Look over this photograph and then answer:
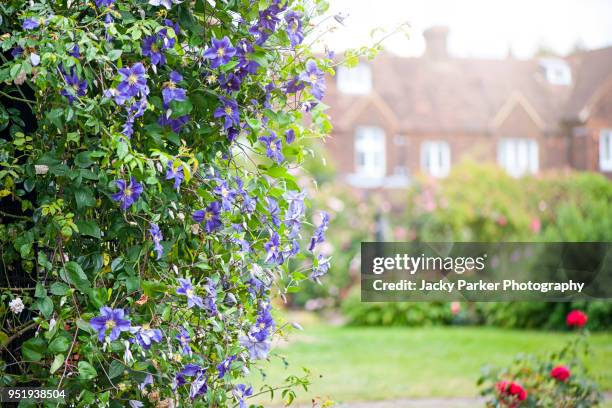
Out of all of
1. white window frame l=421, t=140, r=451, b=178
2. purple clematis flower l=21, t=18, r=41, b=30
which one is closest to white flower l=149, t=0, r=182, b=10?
purple clematis flower l=21, t=18, r=41, b=30

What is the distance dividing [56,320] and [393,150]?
19555 millimetres

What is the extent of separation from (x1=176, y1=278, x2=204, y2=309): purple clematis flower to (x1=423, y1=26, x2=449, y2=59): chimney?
2105 cm

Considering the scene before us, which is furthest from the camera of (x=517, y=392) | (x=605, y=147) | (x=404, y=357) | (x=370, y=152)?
(x=370, y=152)

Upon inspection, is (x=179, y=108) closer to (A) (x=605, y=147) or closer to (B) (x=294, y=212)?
(B) (x=294, y=212)

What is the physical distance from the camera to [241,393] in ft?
6.32

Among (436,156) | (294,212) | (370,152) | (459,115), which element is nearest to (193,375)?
(294,212)

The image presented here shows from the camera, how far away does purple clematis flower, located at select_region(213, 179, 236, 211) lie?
1756mm

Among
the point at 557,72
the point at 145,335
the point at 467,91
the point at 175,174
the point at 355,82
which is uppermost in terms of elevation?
the point at 557,72

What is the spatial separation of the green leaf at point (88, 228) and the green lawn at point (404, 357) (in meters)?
3.12

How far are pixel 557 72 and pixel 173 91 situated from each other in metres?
22.5

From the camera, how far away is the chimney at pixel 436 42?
21859mm

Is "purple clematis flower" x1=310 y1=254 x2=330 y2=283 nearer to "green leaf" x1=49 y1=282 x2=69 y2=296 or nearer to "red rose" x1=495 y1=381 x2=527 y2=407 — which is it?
"green leaf" x1=49 y1=282 x2=69 y2=296

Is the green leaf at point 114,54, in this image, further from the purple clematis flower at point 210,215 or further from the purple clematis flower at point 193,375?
the purple clematis flower at point 193,375

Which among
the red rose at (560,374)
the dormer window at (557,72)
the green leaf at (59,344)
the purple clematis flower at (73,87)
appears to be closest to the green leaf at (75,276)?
the green leaf at (59,344)
